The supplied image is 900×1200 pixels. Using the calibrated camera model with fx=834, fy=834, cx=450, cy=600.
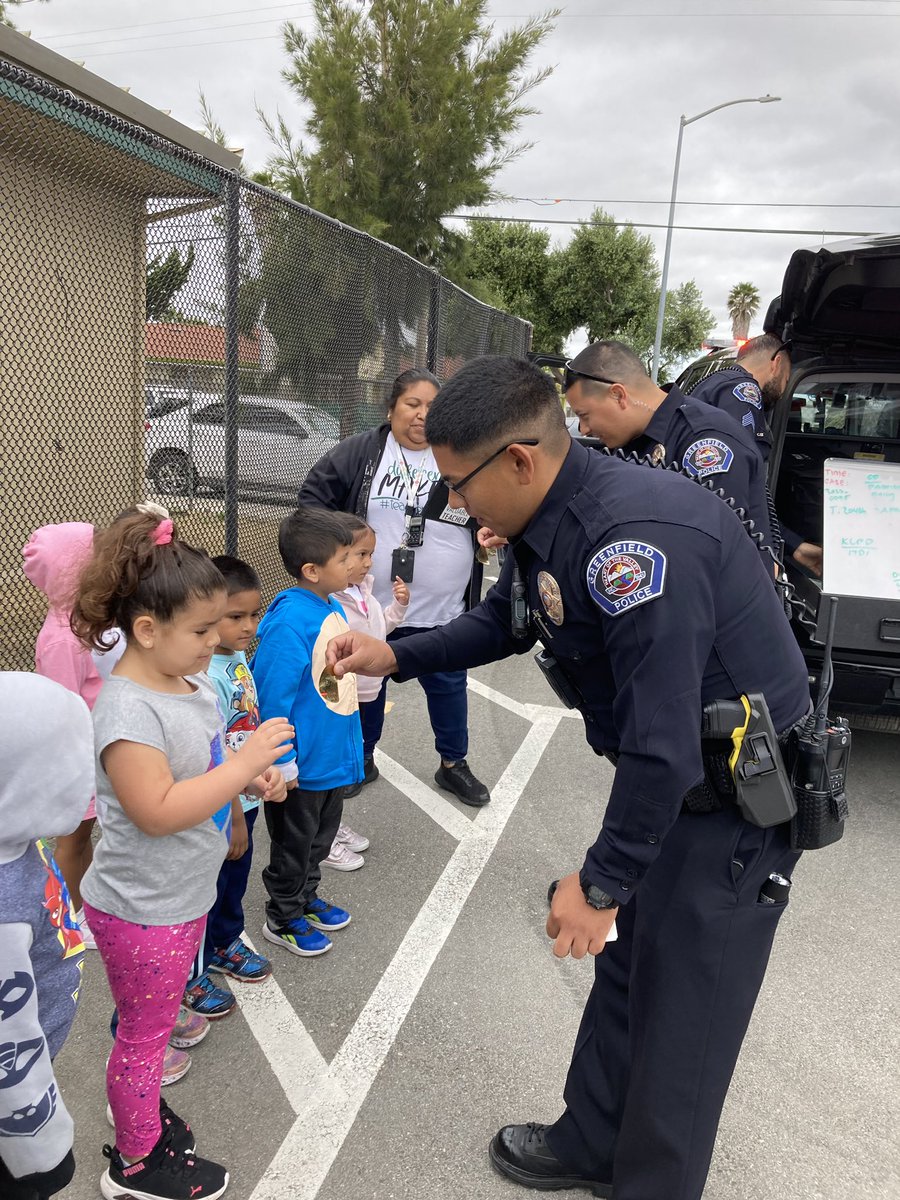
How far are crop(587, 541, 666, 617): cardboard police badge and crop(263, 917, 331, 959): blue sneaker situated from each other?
187 centimetres

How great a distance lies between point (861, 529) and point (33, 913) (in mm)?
4160

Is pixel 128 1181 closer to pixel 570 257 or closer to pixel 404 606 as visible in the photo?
pixel 404 606

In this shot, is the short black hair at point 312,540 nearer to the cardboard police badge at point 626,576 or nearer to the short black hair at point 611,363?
the cardboard police badge at point 626,576

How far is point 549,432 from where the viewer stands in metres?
1.62

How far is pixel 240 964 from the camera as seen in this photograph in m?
2.63

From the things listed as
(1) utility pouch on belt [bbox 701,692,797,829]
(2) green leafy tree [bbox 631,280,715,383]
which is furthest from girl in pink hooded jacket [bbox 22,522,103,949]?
(2) green leafy tree [bbox 631,280,715,383]

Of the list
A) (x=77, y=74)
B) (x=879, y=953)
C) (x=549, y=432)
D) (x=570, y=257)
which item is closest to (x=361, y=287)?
(x=77, y=74)

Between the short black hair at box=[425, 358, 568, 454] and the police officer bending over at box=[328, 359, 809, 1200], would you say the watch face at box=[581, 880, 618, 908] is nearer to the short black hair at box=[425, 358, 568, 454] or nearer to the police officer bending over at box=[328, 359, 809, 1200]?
the police officer bending over at box=[328, 359, 809, 1200]

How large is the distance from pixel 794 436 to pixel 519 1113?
14.5 ft

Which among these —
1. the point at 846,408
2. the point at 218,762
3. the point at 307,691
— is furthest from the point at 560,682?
the point at 846,408

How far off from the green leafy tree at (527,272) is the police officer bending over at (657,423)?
81.1ft

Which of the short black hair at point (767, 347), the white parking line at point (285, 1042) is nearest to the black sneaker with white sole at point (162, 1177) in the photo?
the white parking line at point (285, 1042)

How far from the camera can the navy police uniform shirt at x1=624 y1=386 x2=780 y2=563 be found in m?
3.31

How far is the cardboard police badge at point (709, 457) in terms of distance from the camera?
3291mm
